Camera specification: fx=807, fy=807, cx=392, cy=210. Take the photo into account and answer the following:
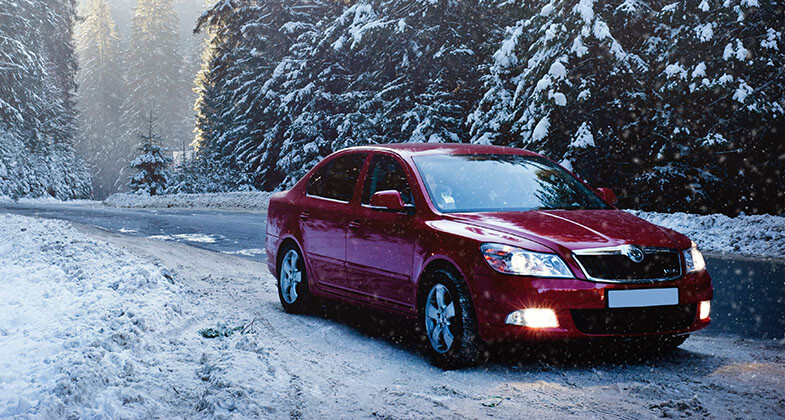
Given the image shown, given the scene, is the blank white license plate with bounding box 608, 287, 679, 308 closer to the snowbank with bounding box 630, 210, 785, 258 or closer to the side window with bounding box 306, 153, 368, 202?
the side window with bounding box 306, 153, 368, 202

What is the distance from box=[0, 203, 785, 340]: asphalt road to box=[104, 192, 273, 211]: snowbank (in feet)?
36.5

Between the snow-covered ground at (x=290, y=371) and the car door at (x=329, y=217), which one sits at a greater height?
the car door at (x=329, y=217)

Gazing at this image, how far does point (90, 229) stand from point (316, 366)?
14.4 m

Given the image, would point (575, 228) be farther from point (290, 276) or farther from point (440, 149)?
point (290, 276)

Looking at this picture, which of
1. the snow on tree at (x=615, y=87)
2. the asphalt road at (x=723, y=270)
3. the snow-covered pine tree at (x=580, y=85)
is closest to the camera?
the asphalt road at (x=723, y=270)

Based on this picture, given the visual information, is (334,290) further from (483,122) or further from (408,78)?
(408,78)

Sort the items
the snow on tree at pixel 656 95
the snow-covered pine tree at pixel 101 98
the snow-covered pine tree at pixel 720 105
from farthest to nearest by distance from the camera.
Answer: the snow-covered pine tree at pixel 101 98 < the snow on tree at pixel 656 95 < the snow-covered pine tree at pixel 720 105

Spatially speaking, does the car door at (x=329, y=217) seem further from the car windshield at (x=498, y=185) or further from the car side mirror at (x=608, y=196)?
the car side mirror at (x=608, y=196)

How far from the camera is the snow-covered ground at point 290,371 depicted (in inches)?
177

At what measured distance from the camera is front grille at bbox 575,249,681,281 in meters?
5.18

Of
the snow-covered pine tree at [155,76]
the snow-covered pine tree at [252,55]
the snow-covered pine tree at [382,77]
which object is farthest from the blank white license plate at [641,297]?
the snow-covered pine tree at [155,76]

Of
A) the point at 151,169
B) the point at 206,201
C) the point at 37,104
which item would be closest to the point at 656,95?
the point at 206,201

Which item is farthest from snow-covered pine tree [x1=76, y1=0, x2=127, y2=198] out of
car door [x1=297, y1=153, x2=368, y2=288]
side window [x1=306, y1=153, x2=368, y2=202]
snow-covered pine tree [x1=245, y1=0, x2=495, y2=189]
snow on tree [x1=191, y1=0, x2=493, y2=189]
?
car door [x1=297, y1=153, x2=368, y2=288]

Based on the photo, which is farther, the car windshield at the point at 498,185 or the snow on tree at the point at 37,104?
the snow on tree at the point at 37,104
